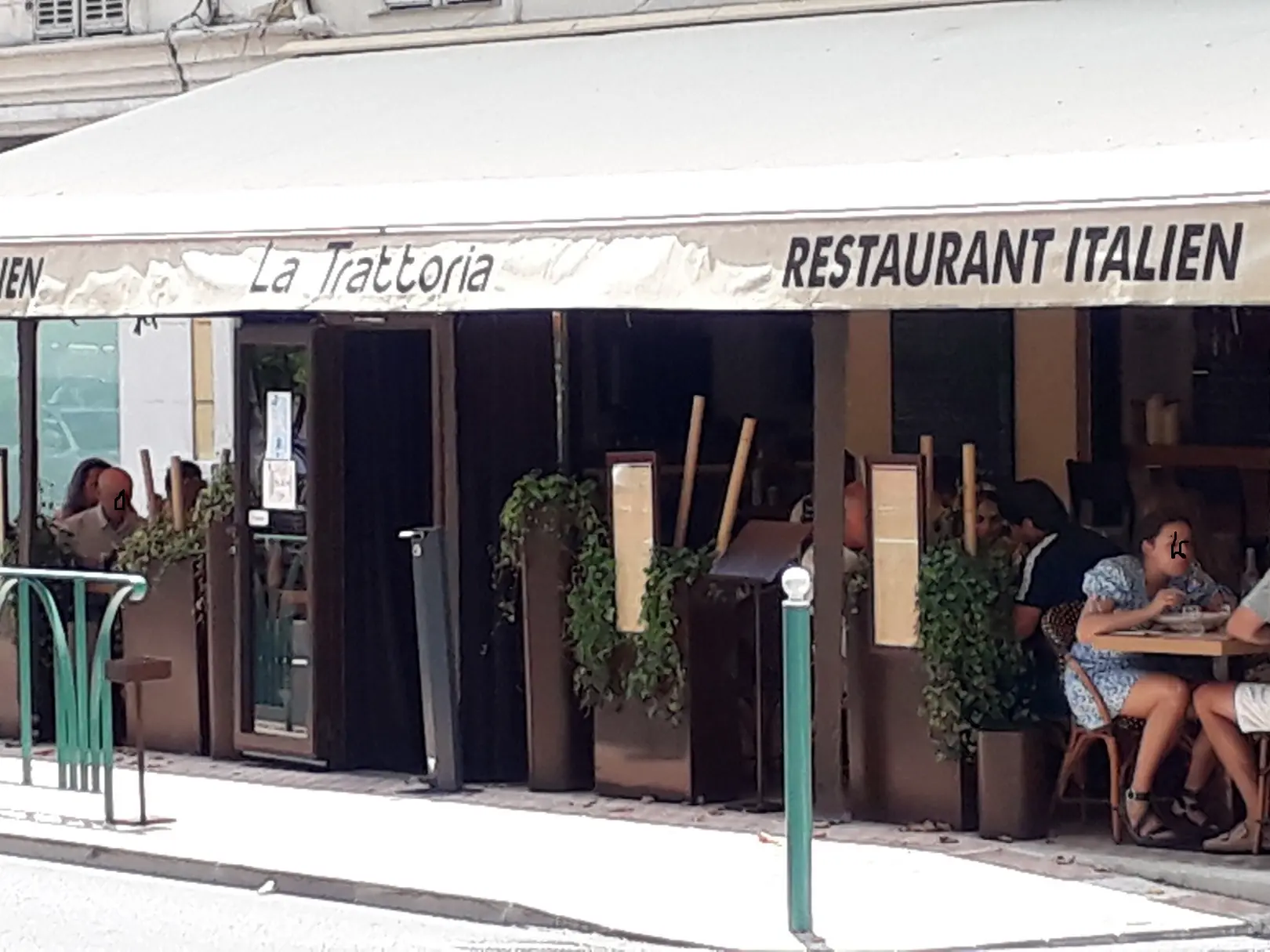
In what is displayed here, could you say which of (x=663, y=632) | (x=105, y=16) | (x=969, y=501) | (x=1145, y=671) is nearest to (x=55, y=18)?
(x=105, y=16)

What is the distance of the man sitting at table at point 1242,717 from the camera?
928cm

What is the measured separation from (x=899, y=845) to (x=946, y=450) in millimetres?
3908

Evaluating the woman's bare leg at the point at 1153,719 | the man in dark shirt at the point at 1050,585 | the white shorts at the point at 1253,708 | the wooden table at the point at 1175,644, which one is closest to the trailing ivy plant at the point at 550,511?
the man in dark shirt at the point at 1050,585

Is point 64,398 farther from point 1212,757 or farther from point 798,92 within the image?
point 1212,757

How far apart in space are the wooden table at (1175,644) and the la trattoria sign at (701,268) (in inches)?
54.7

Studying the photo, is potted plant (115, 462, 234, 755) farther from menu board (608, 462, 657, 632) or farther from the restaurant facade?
menu board (608, 462, 657, 632)

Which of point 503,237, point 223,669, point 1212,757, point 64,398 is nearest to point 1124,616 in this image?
point 1212,757

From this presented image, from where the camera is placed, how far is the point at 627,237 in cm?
976

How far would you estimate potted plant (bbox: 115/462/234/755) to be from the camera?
12188 millimetres

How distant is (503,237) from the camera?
1009cm

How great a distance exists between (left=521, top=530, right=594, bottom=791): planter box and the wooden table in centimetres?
241

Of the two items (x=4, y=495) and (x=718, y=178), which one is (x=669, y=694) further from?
(x=4, y=495)

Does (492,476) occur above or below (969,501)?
above

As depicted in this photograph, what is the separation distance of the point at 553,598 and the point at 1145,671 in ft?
8.37
